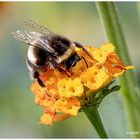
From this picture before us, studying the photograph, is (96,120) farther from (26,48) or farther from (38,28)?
(26,48)

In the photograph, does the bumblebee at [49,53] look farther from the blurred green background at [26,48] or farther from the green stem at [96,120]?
the blurred green background at [26,48]

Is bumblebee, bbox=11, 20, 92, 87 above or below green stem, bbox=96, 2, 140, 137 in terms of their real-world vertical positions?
above

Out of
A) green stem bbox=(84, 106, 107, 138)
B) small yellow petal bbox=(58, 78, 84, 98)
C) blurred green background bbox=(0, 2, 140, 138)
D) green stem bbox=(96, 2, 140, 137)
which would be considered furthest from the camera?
blurred green background bbox=(0, 2, 140, 138)

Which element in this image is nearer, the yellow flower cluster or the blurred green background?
the yellow flower cluster

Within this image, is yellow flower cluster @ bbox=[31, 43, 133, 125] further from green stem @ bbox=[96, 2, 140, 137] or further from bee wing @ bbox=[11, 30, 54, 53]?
green stem @ bbox=[96, 2, 140, 137]

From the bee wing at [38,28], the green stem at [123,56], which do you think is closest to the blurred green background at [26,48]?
the green stem at [123,56]

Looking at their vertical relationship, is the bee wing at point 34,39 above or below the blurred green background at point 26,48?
above

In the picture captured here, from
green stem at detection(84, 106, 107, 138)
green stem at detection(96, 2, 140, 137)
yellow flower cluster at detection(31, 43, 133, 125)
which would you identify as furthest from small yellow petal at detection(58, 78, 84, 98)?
green stem at detection(96, 2, 140, 137)

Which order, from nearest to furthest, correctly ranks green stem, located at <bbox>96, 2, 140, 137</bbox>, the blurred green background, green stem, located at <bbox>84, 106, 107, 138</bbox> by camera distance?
green stem, located at <bbox>84, 106, 107, 138</bbox> → green stem, located at <bbox>96, 2, 140, 137</bbox> → the blurred green background

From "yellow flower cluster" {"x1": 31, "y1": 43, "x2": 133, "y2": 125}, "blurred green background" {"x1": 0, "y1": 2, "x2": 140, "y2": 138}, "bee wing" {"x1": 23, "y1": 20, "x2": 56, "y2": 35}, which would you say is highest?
"bee wing" {"x1": 23, "y1": 20, "x2": 56, "y2": 35}

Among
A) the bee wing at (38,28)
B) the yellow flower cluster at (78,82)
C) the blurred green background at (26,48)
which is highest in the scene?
the bee wing at (38,28)
